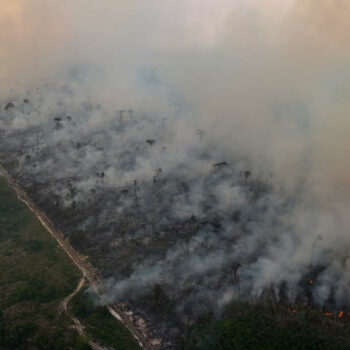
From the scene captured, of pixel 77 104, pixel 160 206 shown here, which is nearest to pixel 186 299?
pixel 160 206

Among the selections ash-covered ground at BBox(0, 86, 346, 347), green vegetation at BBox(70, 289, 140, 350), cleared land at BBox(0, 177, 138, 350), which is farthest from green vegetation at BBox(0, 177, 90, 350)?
ash-covered ground at BBox(0, 86, 346, 347)

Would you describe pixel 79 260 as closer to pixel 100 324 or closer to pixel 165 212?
pixel 100 324

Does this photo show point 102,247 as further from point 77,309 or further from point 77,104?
point 77,104

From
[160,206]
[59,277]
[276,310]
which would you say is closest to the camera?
[276,310]

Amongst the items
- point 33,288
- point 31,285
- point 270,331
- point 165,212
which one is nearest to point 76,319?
point 33,288

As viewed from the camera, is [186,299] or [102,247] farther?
[102,247]

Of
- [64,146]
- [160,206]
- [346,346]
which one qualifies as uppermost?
[64,146]
